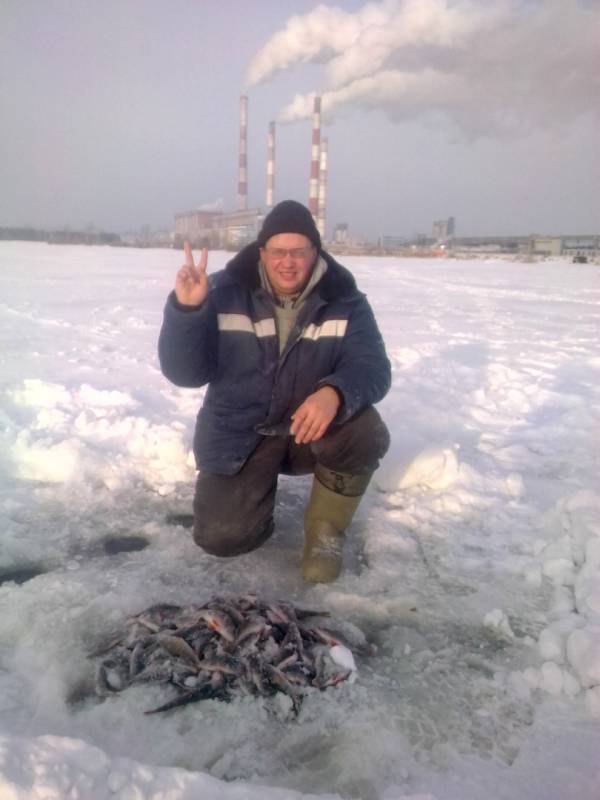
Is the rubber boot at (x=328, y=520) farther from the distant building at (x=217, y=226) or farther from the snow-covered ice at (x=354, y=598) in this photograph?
the distant building at (x=217, y=226)

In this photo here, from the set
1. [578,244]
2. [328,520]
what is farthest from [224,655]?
[578,244]

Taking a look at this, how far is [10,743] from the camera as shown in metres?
1.35

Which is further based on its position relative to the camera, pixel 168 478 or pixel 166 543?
pixel 168 478

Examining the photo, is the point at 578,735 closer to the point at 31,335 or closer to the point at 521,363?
the point at 521,363

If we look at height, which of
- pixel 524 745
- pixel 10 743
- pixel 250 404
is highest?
pixel 250 404

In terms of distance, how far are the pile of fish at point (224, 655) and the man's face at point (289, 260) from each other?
4.53 ft

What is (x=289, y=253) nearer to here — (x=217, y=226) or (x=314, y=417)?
(x=314, y=417)

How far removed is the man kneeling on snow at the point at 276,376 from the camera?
257 cm

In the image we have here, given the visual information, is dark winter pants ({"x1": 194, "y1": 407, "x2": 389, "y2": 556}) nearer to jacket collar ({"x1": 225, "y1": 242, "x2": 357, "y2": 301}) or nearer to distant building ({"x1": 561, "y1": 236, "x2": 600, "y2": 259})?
jacket collar ({"x1": 225, "y1": 242, "x2": 357, "y2": 301})

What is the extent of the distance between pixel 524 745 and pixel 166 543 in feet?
5.49

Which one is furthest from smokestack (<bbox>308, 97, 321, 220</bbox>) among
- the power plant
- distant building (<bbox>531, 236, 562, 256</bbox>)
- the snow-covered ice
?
the snow-covered ice

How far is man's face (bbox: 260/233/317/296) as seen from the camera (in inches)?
101

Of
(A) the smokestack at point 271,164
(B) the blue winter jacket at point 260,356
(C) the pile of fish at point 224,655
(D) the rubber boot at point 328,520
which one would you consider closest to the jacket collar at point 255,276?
(B) the blue winter jacket at point 260,356

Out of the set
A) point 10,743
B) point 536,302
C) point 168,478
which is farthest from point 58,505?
point 536,302
